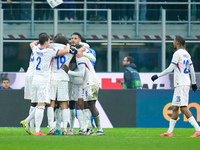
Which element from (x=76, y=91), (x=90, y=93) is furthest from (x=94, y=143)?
(x=76, y=91)

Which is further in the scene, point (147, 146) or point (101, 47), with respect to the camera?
point (101, 47)

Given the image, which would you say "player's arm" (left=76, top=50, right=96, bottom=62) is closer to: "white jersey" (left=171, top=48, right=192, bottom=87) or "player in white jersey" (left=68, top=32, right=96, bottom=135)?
"player in white jersey" (left=68, top=32, right=96, bottom=135)

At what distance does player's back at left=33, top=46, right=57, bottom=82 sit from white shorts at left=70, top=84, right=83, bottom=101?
2.35 feet

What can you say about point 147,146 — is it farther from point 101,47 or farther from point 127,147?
point 101,47

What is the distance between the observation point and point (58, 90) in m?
14.4

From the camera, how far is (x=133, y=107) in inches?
768

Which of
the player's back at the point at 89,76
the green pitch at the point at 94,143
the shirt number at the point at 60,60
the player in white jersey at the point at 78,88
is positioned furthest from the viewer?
the player in white jersey at the point at 78,88

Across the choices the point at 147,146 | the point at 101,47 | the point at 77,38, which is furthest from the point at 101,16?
the point at 147,146

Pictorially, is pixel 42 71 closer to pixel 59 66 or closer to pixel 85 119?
pixel 59 66

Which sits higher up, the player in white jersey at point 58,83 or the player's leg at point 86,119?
the player in white jersey at point 58,83

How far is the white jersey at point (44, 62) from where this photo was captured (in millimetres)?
14234

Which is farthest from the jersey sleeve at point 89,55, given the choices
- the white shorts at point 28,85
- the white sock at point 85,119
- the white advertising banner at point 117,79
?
the white advertising banner at point 117,79

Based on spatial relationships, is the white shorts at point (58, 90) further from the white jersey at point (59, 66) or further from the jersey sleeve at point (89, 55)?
the jersey sleeve at point (89, 55)

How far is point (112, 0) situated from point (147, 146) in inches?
597
